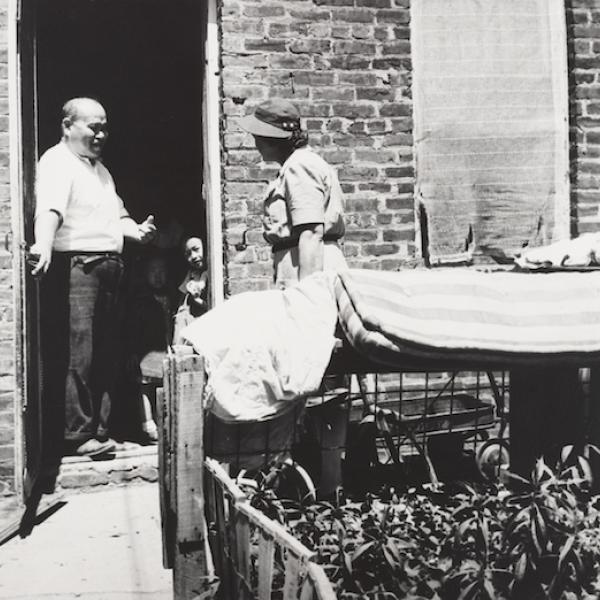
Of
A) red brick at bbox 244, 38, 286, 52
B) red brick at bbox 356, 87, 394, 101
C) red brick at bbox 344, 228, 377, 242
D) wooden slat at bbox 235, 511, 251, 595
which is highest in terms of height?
red brick at bbox 244, 38, 286, 52

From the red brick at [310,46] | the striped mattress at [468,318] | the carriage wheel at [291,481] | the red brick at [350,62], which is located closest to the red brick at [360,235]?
the red brick at [350,62]

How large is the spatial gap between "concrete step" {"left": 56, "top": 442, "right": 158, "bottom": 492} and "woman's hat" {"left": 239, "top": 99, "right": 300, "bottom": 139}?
7.35 ft

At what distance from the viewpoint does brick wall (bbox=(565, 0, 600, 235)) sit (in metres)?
6.21

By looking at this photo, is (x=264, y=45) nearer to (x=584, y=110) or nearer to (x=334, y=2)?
(x=334, y=2)

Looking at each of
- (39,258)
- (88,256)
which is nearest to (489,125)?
(88,256)

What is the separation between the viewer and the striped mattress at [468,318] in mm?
3109

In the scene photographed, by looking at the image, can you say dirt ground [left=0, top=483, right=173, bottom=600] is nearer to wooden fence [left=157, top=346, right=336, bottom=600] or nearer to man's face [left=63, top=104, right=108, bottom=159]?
wooden fence [left=157, top=346, right=336, bottom=600]

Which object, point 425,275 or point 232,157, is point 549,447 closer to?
point 425,275

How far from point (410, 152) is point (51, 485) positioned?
2964mm

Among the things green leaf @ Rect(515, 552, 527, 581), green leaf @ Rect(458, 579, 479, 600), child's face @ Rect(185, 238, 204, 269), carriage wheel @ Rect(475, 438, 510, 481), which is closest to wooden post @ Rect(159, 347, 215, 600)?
green leaf @ Rect(458, 579, 479, 600)

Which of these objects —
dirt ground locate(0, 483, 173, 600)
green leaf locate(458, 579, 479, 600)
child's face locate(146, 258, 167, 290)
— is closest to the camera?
green leaf locate(458, 579, 479, 600)

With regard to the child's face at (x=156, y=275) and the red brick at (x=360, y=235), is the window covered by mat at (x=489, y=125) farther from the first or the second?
the child's face at (x=156, y=275)

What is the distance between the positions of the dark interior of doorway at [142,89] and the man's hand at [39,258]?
2969mm

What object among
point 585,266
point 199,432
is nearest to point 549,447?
point 585,266
